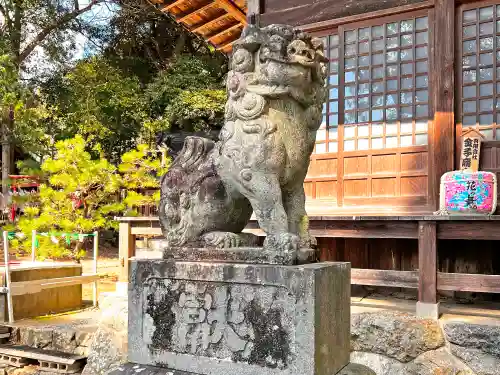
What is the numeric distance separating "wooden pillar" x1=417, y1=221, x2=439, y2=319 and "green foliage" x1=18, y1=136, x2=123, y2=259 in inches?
260

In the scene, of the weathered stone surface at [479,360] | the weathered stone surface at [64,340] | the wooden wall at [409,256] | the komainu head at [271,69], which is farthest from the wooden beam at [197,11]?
the weathered stone surface at [479,360]

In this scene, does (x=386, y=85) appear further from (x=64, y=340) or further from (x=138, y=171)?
(x=64, y=340)

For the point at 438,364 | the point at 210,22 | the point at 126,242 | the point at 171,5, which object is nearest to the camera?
the point at 438,364

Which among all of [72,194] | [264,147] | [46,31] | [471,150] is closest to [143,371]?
[264,147]

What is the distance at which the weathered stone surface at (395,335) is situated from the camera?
17.0 feet

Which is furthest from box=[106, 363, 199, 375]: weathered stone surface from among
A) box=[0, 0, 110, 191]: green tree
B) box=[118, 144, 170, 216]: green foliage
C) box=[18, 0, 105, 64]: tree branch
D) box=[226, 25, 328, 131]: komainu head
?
box=[18, 0, 105, 64]: tree branch

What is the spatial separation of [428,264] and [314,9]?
439cm

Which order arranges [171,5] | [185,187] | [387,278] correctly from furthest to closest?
[171,5]
[387,278]
[185,187]

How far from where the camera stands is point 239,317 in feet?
9.39

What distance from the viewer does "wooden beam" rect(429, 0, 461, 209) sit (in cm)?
682

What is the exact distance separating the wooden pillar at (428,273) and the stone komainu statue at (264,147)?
282 centimetres

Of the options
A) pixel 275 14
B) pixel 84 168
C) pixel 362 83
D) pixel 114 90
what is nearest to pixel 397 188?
pixel 362 83

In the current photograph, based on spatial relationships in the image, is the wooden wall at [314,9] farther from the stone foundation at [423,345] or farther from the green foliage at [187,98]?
the green foliage at [187,98]

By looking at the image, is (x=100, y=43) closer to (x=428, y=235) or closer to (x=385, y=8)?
(x=385, y=8)
